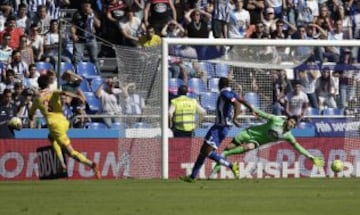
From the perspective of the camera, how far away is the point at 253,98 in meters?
25.5

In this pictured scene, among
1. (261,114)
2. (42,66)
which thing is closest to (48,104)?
(42,66)

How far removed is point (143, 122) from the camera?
25.7m

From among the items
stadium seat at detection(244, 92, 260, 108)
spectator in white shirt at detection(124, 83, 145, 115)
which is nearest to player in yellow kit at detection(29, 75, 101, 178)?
spectator in white shirt at detection(124, 83, 145, 115)

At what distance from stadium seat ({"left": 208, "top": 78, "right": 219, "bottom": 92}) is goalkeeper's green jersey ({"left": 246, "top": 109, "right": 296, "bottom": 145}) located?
1131 millimetres

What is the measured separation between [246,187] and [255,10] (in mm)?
11328

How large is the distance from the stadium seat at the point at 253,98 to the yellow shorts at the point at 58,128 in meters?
4.05

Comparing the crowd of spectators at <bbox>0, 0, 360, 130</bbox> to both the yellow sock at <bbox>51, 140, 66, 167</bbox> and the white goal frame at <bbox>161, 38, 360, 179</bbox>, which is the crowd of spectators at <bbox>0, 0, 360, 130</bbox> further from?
the yellow sock at <bbox>51, 140, 66, 167</bbox>

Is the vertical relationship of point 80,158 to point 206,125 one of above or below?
below

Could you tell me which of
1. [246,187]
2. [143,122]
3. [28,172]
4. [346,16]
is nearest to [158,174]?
[143,122]

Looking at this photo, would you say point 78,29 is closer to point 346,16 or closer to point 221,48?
point 221,48

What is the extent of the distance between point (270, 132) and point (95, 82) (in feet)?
15.0

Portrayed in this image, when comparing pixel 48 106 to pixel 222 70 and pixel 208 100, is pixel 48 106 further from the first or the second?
pixel 222 70

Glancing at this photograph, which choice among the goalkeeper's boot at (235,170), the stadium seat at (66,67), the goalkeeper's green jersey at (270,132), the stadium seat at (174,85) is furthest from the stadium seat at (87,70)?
the goalkeeper's boot at (235,170)

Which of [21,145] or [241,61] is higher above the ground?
[241,61]
